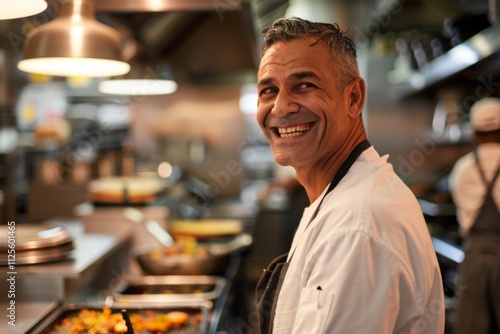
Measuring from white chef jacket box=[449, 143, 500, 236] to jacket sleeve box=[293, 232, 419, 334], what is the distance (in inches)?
102

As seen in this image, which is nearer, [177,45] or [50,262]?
[50,262]

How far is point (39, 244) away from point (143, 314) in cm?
50

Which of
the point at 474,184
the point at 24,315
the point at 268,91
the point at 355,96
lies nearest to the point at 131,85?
the point at 24,315

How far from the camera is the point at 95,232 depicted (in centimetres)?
375

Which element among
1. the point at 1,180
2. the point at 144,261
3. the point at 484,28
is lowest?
the point at 144,261

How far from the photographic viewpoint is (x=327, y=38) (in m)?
1.42

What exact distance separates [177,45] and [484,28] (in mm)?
2568

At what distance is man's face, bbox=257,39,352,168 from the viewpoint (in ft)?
4.61

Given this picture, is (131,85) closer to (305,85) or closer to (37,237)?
(37,237)

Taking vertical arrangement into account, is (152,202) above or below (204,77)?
below

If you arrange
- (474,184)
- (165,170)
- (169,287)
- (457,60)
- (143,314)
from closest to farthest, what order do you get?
(143,314) → (169,287) → (474,184) → (457,60) → (165,170)

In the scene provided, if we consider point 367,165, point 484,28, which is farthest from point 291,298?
point 484,28

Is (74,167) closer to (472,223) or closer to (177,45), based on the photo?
(177,45)

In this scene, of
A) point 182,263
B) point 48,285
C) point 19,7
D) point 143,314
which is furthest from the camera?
point 182,263
